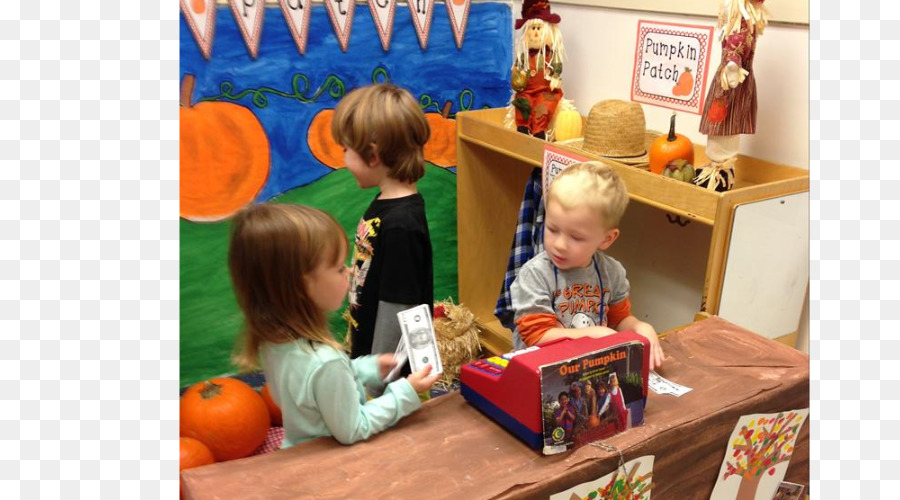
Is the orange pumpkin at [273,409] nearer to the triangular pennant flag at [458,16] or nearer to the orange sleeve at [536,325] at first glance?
the orange sleeve at [536,325]

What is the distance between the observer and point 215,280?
9.93ft

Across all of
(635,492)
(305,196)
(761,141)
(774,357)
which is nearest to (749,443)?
(774,357)

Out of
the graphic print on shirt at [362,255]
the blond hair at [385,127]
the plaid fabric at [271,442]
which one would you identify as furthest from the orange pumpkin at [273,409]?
the blond hair at [385,127]

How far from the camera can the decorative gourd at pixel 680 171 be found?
7.12ft

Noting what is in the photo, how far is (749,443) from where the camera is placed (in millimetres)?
1636

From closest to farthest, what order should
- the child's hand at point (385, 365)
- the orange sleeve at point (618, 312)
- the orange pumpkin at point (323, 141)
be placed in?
the child's hand at point (385, 365) → the orange sleeve at point (618, 312) → the orange pumpkin at point (323, 141)

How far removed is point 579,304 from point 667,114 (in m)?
1.14

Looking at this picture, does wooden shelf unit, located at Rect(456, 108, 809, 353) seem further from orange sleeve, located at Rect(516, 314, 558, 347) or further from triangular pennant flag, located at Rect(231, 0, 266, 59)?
triangular pennant flag, located at Rect(231, 0, 266, 59)

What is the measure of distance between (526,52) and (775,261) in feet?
4.19

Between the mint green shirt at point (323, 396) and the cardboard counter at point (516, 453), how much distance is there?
0.04 meters

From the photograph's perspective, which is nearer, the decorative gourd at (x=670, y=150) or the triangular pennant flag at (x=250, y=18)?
the decorative gourd at (x=670, y=150)

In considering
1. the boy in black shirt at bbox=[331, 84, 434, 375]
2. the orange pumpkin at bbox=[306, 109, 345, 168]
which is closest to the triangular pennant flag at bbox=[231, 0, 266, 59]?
the orange pumpkin at bbox=[306, 109, 345, 168]

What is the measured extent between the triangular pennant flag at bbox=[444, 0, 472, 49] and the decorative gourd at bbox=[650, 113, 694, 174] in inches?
50.1

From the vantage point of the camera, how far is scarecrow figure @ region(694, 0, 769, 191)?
2.09 metres
